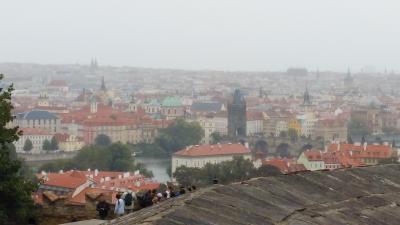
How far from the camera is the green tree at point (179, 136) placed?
63125 mm

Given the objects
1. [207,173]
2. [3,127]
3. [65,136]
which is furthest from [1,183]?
[65,136]

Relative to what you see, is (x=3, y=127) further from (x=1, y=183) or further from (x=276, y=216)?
(x=276, y=216)

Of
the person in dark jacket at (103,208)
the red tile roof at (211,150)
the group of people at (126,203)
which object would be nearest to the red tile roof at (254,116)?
the red tile roof at (211,150)

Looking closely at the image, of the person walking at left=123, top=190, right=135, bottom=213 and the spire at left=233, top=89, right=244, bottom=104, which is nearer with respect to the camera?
the person walking at left=123, top=190, right=135, bottom=213

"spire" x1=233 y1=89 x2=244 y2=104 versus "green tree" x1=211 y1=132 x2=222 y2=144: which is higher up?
"spire" x1=233 y1=89 x2=244 y2=104

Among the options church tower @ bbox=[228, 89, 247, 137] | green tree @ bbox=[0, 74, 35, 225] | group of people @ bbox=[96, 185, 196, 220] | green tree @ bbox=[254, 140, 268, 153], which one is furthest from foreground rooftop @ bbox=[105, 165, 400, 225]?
church tower @ bbox=[228, 89, 247, 137]

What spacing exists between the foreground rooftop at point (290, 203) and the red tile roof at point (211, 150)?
1748 inches

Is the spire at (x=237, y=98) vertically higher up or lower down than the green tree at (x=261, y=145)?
higher up

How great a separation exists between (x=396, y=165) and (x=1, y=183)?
2834 millimetres

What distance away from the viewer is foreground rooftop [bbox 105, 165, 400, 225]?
3.52 meters

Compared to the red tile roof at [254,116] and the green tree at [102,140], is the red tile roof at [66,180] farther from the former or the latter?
the red tile roof at [254,116]

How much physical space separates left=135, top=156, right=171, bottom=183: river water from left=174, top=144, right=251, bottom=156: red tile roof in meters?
1.35

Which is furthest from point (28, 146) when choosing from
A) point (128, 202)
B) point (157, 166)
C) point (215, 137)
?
point (128, 202)

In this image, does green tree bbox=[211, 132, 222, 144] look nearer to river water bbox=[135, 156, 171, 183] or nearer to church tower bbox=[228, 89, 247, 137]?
church tower bbox=[228, 89, 247, 137]
